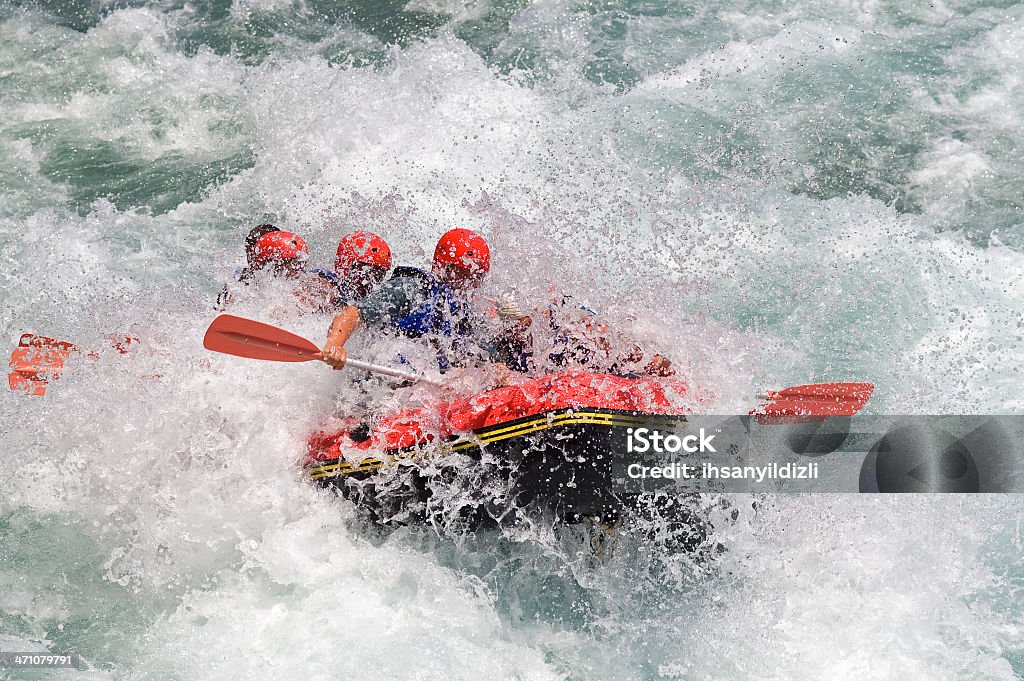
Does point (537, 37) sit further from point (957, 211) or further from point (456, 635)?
point (456, 635)

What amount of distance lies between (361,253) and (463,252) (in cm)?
66

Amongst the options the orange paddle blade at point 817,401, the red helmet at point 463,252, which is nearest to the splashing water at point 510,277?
the orange paddle blade at point 817,401

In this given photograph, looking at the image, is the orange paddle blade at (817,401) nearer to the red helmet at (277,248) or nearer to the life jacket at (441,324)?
the life jacket at (441,324)

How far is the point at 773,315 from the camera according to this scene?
22.6ft

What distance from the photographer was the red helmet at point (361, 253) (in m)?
5.70

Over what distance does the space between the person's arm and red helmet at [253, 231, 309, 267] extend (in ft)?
2.10

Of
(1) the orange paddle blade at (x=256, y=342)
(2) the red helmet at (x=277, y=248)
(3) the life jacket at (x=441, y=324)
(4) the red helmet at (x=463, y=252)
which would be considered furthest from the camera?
(2) the red helmet at (x=277, y=248)

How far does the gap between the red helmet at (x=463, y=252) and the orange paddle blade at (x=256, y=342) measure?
91cm

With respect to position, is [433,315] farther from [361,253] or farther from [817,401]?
[817,401]

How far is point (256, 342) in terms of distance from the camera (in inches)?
203

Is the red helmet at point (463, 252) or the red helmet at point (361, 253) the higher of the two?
the red helmet at point (463, 252)

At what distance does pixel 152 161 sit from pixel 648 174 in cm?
441

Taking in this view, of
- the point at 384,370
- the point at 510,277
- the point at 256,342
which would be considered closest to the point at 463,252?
the point at 510,277

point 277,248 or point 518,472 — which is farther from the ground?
point 277,248
